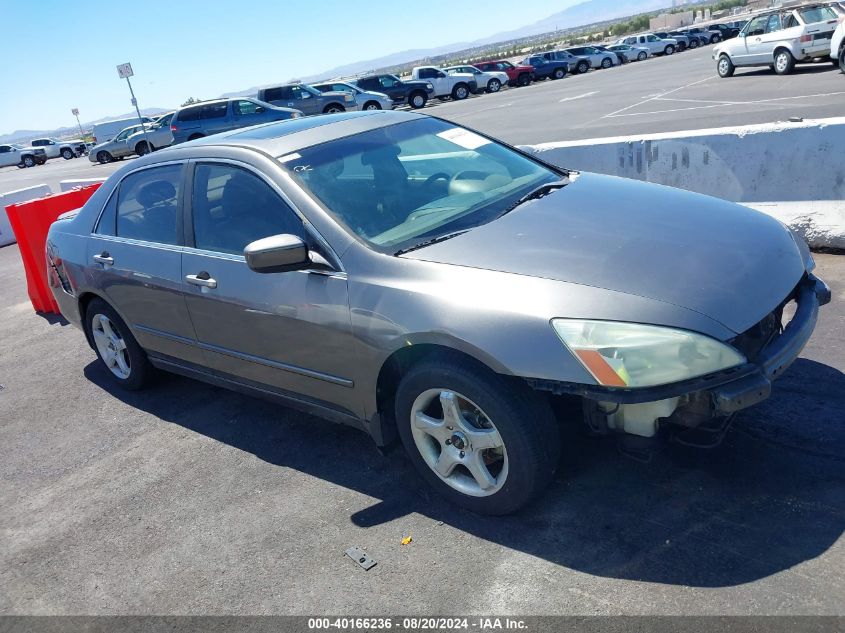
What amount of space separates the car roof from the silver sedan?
0.06 ft

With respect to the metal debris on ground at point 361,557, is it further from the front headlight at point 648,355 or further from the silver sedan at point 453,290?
the front headlight at point 648,355

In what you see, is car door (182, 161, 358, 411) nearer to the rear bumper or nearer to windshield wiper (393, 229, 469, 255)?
windshield wiper (393, 229, 469, 255)

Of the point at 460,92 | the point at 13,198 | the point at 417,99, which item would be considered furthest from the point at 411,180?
the point at 460,92

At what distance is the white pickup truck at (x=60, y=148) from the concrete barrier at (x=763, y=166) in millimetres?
46690

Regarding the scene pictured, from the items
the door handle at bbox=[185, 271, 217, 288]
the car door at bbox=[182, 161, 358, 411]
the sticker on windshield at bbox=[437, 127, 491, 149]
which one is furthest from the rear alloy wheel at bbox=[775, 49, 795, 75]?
the door handle at bbox=[185, 271, 217, 288]

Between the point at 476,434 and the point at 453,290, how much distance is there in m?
0.60

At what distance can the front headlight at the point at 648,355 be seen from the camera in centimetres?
259

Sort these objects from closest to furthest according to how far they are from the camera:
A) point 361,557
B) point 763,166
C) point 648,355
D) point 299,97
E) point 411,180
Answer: point 648,355 → point 361,557 → point 411,180 → point 763,166 → point 299,97

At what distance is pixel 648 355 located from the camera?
8.50ft

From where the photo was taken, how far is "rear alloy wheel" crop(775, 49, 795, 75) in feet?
62.8

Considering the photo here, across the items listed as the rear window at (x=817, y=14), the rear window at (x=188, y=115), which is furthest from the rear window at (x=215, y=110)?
the rear window at (x=817, y=14)

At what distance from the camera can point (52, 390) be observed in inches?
215

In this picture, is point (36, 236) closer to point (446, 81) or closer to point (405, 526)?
point (405, 526)

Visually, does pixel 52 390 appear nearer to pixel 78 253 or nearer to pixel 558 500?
pixel 78 253
